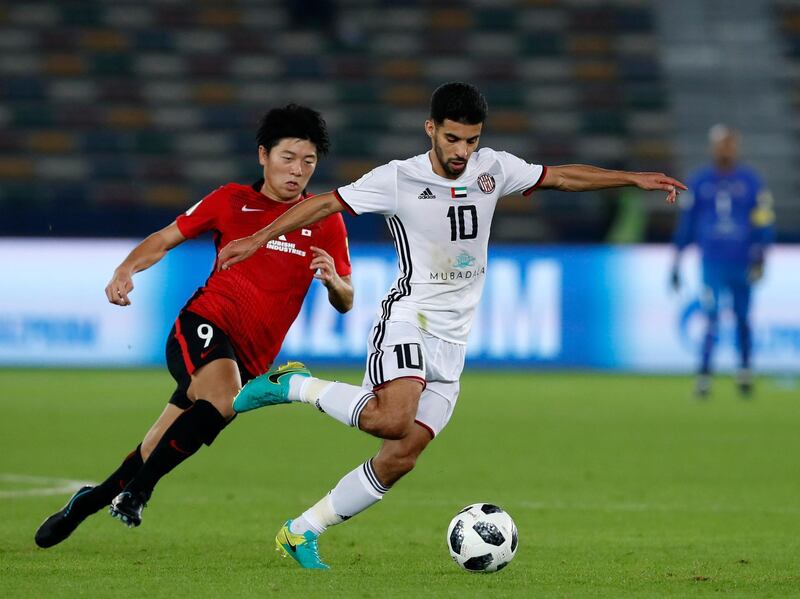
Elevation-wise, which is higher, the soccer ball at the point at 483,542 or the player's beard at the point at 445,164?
the player's beard at the point at 445,164

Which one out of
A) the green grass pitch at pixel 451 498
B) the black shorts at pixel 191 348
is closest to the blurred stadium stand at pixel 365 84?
the green grass pitch at pixel 451 498

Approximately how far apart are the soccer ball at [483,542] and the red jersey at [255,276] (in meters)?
1.36

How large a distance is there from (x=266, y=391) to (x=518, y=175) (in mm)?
1299

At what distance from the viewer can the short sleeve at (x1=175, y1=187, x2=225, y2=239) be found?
632cm

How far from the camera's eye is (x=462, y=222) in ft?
19.0

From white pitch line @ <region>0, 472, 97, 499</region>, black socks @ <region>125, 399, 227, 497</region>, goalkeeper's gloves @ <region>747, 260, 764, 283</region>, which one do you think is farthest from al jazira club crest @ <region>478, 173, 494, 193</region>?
goalkeeper's gloves @ <region>747, 260, 764, 283</region>

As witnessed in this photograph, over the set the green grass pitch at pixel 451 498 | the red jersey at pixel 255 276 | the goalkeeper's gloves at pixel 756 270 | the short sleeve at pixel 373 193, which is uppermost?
the short sleeve at pixel 373 193

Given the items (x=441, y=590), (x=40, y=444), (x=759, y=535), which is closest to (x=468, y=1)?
(x=40, y=444)

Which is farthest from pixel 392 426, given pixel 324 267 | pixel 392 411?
pixel 324 267

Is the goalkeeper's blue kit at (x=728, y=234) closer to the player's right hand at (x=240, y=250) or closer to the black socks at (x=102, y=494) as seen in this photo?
the black socks at (x=102, y=494)

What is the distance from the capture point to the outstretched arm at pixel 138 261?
5832 mm

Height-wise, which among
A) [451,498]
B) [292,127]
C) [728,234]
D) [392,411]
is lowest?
[451,498]

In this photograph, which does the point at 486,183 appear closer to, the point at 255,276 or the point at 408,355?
the point at 408,355

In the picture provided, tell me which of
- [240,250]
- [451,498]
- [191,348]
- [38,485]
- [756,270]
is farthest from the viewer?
[756,270]
